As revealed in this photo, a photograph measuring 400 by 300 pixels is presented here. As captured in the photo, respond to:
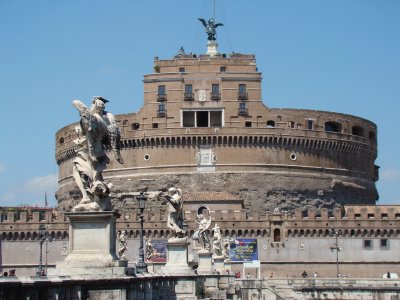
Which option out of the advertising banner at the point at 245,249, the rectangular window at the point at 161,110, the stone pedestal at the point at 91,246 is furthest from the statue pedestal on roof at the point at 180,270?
the rectangular window at the point at 161,110

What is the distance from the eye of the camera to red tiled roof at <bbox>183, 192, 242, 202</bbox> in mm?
70500

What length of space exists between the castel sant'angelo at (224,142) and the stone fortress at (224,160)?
0.09 meters

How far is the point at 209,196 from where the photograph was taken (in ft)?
233

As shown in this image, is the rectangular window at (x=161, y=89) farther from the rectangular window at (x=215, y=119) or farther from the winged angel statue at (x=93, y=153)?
the winged angel statue at (x=93, y=153)

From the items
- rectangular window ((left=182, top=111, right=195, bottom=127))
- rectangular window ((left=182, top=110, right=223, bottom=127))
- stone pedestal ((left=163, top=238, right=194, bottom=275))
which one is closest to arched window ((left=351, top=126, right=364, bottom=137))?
rectangular window ((left=182, top=110, right=223, bottom=127))

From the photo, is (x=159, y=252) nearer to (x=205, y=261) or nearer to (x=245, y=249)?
(x=245, y=249)

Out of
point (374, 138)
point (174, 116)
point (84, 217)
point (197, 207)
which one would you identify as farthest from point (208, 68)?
point (84, 217)

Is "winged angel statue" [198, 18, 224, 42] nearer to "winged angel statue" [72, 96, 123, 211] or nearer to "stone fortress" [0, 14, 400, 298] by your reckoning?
"stone fortress" [0, 14, 400, 298]

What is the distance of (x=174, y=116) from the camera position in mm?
75562

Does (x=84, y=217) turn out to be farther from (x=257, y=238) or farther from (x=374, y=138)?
(x=374, y=138)

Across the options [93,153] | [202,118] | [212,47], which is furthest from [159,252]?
[93,153]

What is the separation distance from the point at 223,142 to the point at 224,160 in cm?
159

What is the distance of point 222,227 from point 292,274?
6429 mm

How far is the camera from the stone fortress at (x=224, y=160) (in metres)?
67.9
